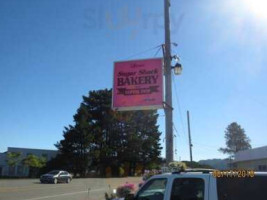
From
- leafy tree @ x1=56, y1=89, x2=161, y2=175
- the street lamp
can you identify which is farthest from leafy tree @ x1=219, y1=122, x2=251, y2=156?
the street lamp

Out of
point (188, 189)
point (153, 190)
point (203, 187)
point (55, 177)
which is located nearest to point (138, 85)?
point (153, 190)

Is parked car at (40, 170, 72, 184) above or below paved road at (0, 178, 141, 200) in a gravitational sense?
above

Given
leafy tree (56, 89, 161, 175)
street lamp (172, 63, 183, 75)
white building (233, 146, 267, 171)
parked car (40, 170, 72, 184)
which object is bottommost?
parked car (40, 170, 72, 184)

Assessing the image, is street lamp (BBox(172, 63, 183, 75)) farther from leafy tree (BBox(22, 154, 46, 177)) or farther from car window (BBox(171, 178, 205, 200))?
leafy tree (BBox(22, 154, 46, 177))

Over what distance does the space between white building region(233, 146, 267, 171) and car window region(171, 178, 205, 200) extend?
105 feet

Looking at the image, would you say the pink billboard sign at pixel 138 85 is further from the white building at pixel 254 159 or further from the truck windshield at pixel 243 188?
the white building at pixel 254 159

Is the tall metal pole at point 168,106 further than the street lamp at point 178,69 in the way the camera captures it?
No

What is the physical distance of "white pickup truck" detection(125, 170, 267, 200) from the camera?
6223 millimetres

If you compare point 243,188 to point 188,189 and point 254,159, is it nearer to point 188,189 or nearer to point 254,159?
point 188,189

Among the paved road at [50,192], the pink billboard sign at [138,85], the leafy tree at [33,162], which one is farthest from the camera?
the leafy tree at [33,162]

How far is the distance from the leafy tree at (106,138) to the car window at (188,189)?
65439 millimetres

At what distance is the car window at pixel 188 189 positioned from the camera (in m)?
6.68

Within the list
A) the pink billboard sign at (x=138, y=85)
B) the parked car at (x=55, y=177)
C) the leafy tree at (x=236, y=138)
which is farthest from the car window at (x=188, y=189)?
the leafy tree at (x=236, y=138)

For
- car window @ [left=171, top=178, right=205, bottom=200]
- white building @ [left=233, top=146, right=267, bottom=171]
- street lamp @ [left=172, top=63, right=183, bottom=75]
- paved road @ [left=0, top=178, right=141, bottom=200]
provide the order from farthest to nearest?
1. white building @ [left=233, top=146, right=267, bottom=171]
2. paved road @ [left=0, top=178, right=141, bottom=200]
3. street lamp @ [left=172, top=63, right=183, bottom=75]
4. car window @ [left=171, top=178, right=205, bottom=200]
